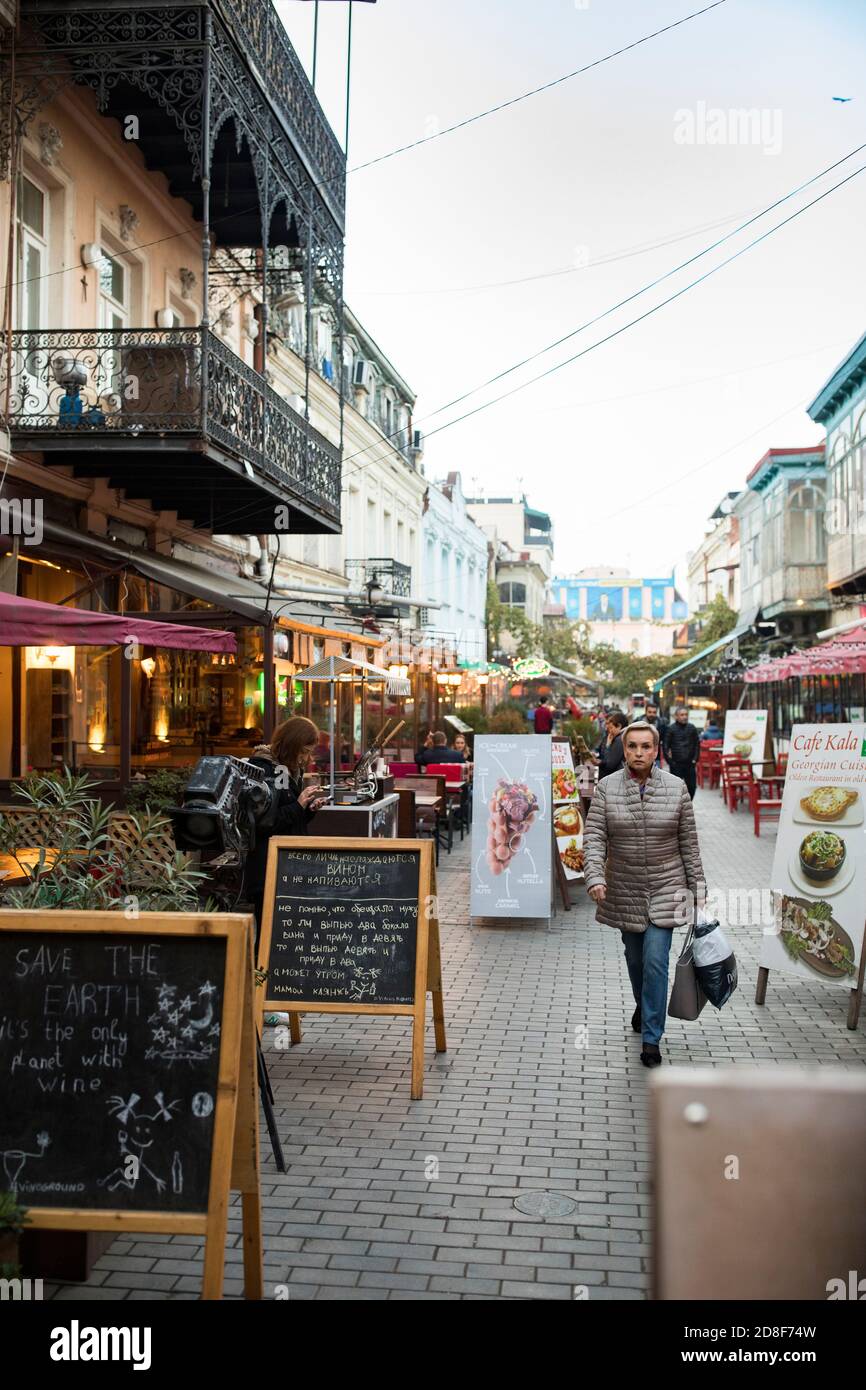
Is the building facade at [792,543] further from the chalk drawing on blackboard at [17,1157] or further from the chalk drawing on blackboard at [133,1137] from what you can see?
the chalk drawing on blackboard at [17,1157]

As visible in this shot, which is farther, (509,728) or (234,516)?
(509,728)

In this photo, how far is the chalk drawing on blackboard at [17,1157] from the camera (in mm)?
3516

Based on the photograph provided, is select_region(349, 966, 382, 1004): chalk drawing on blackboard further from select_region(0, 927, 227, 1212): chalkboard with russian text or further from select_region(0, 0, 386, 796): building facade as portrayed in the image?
select_region(0, 0, 386, 796): building facade

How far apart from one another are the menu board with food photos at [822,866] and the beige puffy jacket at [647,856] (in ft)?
4.55

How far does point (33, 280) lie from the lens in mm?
12211

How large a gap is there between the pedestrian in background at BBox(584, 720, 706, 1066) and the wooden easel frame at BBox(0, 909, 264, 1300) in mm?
2989

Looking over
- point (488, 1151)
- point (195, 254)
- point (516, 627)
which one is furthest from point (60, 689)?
point (516, 627)

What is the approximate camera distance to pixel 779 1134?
2492 mm

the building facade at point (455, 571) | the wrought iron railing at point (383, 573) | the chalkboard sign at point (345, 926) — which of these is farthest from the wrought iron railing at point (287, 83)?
the building facade at point (455, 571)

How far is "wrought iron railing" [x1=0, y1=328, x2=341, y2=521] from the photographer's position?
11.6 m

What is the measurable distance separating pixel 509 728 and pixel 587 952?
10.9 metres

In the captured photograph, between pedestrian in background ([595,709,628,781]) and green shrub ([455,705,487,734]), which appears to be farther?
green shrub ([455,705,487,734])

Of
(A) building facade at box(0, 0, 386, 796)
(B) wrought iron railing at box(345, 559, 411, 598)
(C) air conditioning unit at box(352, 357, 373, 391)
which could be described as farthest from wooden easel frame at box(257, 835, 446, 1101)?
(C) air conditioning unit at box(352, 357, 373, 391)
